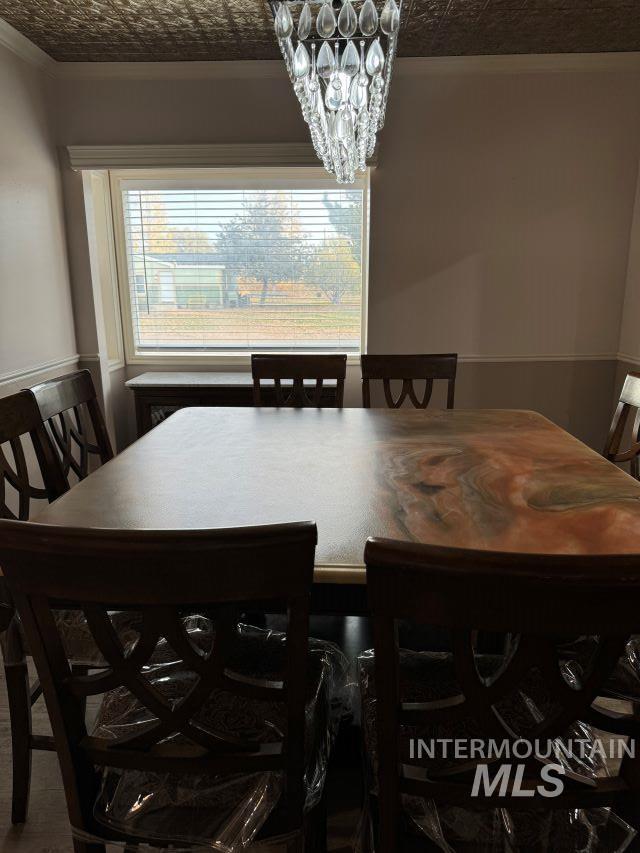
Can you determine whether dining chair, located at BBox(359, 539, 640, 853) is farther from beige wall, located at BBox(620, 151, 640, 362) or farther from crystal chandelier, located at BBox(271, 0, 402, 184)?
beige wall, located at BBox(620, 151, 640, 362)

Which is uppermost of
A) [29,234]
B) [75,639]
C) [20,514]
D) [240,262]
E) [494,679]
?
[29,234]

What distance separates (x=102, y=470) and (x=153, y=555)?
93cm

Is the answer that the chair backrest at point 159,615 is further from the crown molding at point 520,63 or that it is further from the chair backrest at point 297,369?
the crown molding at point 520,63

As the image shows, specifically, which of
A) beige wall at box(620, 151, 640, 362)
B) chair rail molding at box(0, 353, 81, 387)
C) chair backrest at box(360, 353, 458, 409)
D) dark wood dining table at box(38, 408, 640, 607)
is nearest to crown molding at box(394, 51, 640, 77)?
beige wall at box(620, 151, 640, 362)

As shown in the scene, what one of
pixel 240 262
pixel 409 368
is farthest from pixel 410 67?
pixel 409 368

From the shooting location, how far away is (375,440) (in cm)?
183

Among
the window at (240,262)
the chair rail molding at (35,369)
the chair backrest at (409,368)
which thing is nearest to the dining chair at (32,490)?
the chair rail molding at (35,369)

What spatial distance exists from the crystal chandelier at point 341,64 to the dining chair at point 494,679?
4.32ft

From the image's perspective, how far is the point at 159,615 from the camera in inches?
29.7

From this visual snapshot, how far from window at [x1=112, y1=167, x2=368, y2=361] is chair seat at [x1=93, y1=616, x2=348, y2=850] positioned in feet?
9.14

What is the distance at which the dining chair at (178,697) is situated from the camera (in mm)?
711

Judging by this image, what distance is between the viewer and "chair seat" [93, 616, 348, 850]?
0.89m

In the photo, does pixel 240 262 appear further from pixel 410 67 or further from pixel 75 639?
pixel 75 639

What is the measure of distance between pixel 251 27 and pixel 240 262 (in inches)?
54.2
